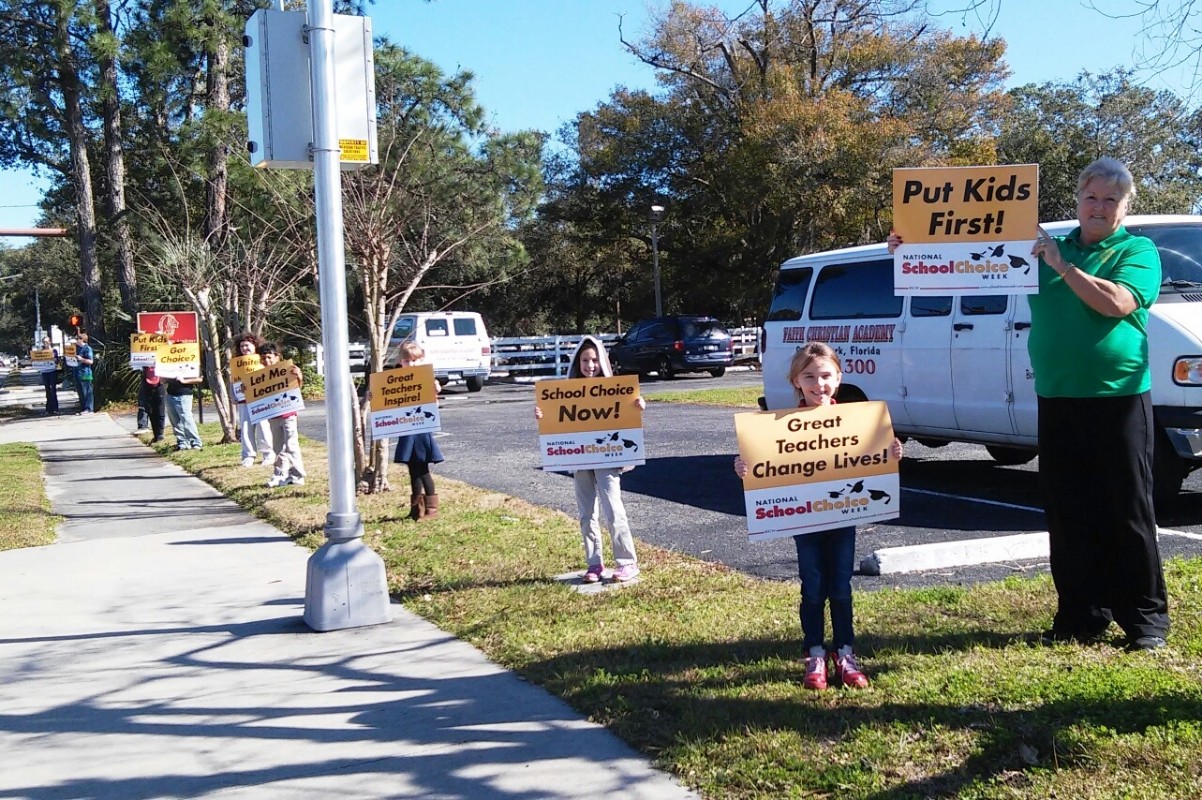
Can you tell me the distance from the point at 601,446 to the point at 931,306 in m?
4.04

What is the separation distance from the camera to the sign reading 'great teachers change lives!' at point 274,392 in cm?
1158

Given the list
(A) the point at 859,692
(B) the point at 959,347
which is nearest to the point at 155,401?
(B) the point at 959,347

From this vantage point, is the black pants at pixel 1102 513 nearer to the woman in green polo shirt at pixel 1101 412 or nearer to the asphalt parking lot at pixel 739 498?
the woman in green polo shirt at pixel 1101 412

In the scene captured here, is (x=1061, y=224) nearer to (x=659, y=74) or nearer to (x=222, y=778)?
(x=222, y=778)

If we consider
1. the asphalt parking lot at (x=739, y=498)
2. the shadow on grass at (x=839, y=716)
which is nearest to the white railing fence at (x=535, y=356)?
the asphalt parking lot at (x=739, y=498)

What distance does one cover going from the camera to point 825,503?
15.5ft

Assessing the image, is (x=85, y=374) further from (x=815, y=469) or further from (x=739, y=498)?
(x=815, y=469)

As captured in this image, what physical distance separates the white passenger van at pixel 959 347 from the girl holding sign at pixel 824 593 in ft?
12.4

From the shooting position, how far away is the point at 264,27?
629 centimetres

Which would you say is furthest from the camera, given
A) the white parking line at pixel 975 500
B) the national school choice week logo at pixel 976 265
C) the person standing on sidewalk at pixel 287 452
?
the person standing on sidewalk at pixel 287 452

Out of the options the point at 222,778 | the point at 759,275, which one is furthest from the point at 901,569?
the point at 759,275

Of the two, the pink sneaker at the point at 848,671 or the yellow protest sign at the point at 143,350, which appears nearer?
the pink sneaker at the point at 848,671

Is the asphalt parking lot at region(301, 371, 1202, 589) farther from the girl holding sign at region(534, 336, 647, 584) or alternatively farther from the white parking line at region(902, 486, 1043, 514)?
the girl holding sign at region(534, 336, 647, 584)

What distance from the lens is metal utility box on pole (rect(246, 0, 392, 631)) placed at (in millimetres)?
6234
